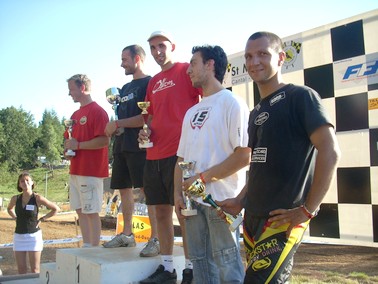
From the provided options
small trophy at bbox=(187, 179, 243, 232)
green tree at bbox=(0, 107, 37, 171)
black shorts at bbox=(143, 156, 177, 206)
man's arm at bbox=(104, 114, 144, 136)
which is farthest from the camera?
green tree at bbox=(0, 107, 37, 171)

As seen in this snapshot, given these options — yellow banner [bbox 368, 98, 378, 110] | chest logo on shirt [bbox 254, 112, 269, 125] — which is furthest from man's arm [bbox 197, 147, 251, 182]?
yellow banner [bbox 368, 98, 378, 110]

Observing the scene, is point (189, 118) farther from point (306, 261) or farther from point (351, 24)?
point (306, 261)

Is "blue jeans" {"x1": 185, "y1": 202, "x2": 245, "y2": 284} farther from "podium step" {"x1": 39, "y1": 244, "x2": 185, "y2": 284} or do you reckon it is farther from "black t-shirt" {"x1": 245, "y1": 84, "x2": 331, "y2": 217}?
"podium step" {"x1": 39, "y1": 244, "x2": 185, "y2": 284}

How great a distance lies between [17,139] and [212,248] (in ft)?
181

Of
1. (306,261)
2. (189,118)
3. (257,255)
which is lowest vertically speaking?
(306,261)

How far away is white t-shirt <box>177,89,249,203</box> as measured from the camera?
2.05m

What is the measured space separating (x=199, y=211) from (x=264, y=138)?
2.09 ft

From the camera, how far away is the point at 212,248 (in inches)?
78.5

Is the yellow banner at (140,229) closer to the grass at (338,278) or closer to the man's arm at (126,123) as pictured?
the grass at (338,278)

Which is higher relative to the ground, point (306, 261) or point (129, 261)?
point (129, 261)

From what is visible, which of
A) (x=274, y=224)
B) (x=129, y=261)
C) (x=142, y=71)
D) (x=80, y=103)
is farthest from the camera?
(x=80, y=103)

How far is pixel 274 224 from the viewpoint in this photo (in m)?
1.54

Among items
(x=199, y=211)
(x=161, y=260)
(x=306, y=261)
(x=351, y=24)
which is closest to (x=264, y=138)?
(x=199, y=211)

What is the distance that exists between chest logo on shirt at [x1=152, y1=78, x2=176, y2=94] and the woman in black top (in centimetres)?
284
